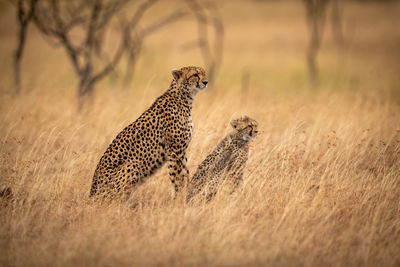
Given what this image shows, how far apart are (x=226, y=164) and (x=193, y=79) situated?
0.96m

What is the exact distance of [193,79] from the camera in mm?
4582

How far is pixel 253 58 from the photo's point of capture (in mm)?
21969

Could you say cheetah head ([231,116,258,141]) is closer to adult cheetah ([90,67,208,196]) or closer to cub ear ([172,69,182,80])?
adult cheetah ([90,67,208,196])

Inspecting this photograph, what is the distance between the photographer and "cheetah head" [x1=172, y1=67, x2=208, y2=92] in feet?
15.0

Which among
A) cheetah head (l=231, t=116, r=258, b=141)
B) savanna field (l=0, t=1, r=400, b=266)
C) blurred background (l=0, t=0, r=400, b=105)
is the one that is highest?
blurred background (l=0, t=0, r=400, b=105)

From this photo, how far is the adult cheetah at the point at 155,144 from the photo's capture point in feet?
13.3

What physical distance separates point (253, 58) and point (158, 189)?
720 inches

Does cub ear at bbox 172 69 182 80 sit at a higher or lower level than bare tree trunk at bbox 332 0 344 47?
lower

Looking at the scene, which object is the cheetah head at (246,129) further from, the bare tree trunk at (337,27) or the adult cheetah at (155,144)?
the bare tree trunk at (337,27)

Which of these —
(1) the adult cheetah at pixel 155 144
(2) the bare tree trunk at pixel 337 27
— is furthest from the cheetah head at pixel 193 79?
(2) the bare tree trunk at pixel 337 27

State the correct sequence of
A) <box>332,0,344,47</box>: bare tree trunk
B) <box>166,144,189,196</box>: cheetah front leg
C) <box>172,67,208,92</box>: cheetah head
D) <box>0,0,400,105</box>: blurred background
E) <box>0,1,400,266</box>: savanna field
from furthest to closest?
<box>332,0,344,47</box>: bare tree trunk → <box>0,0,400,105</box>: blurred background → <box>172,67,208,92</box>: cheetah head → <box>166,144,189,196</box>: cheetah front leg → <box>0,1,400,266</box>: savanna field

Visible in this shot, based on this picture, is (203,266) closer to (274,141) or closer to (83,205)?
(83,205)

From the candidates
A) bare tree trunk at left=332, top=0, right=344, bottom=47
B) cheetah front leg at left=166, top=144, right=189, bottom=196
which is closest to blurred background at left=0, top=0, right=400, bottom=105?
bare tree trunk at left=332, top=0, right=344, bottom=47

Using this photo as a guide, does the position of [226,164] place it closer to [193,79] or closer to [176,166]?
[176,166]
